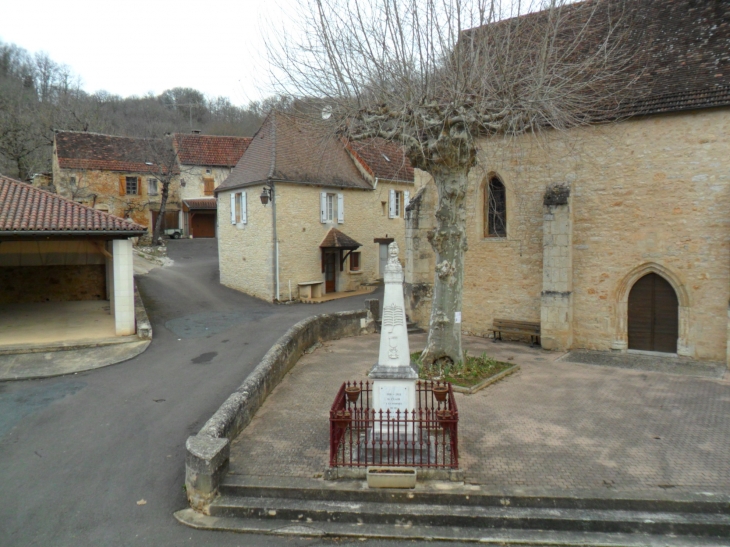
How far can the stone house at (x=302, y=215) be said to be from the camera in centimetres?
2025

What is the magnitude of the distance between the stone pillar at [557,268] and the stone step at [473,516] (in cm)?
741

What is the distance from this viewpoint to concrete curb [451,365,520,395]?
952 centimetres

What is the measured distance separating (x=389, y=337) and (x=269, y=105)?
24.9 feet

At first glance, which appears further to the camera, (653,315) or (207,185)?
(207,185)

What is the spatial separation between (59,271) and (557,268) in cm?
1749

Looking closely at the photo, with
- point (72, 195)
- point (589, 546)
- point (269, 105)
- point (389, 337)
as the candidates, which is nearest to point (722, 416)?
point (589, 546)

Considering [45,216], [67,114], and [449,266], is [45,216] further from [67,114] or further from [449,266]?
[67,114]

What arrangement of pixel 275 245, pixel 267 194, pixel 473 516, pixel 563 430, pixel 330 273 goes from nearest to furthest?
pixel 473 516
pixel 563 430
pixel 267 194
pixel 275 245
pixel 330 273

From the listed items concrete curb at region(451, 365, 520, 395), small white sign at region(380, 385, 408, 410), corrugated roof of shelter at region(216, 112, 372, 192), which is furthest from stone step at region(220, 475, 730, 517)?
corrugated roof of shelter at region(216, 112, 372, 192)

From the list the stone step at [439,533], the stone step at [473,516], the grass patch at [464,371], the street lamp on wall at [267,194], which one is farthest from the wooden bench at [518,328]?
the street lamp on wall at [267,194]

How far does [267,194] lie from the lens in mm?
19672

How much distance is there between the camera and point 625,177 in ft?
39.9

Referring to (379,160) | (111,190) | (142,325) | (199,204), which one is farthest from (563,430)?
(111,190)

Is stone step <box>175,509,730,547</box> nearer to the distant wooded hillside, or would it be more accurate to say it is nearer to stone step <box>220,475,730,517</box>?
stone step <box>220,475,730,517</box>
